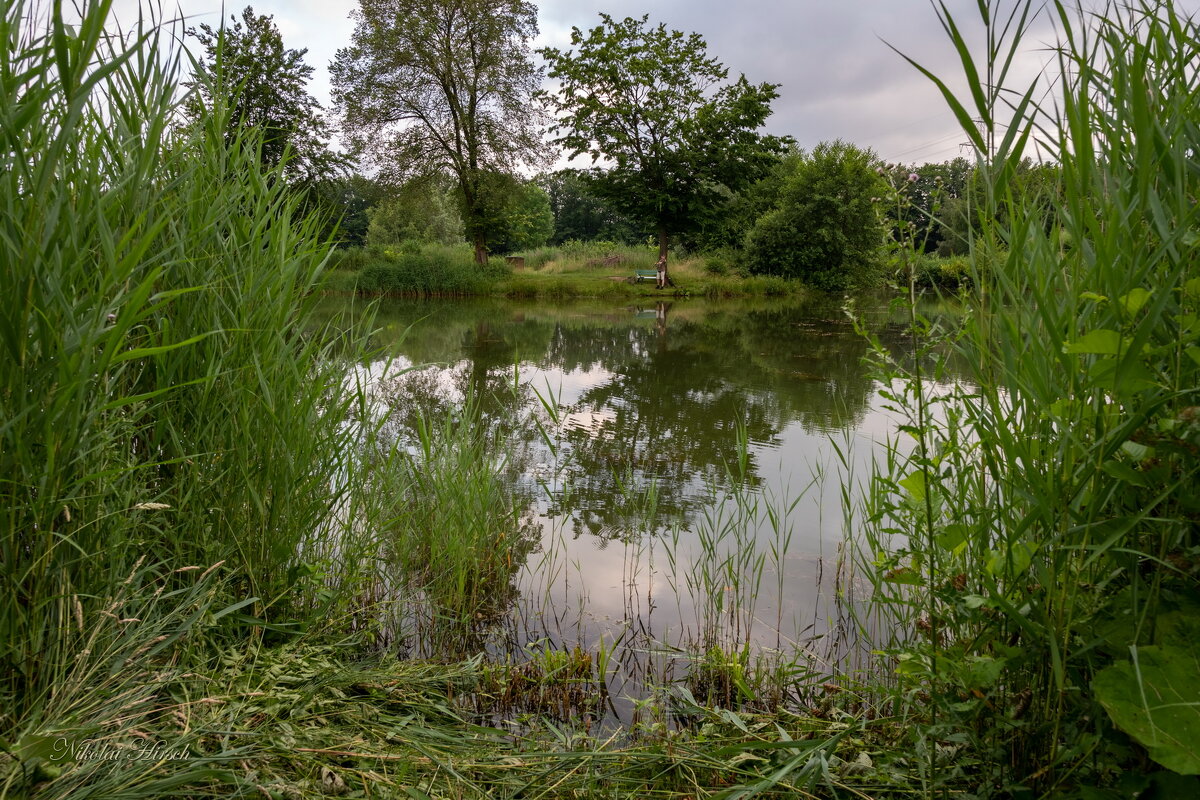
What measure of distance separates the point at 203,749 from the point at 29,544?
1.67ft

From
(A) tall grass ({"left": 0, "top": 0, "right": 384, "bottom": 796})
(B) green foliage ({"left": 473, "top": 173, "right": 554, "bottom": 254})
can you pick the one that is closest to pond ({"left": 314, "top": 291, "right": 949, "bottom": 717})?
(A) tall grass ({"left": 0, "top": 0, "right": 384, "bottom": 796})

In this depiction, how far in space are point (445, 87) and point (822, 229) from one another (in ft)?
45.3

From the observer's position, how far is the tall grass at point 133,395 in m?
1.16

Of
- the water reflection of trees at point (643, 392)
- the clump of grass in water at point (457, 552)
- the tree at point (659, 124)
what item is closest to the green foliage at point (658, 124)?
the tree at point (659, 124)

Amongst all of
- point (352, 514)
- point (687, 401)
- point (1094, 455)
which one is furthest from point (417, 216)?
point (1094, 455)

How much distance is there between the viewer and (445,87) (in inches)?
893

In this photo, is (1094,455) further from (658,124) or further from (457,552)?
(658,124)

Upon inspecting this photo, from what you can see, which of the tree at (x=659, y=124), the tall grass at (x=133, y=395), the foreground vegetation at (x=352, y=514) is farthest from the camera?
the tree at (x=659, y=124)

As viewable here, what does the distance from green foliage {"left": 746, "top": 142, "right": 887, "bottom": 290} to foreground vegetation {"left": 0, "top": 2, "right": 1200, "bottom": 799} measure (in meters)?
24.6

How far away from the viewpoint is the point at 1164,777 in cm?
99

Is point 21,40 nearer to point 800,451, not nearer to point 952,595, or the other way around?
point 952,595

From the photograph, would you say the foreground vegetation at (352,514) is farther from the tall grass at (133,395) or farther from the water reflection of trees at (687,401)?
the water reflection of trees at (687,401)

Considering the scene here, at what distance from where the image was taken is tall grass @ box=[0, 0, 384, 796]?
3.79 ft

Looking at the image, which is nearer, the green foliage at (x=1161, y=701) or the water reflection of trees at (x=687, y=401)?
the green foliage at (x=1161, y=701)
